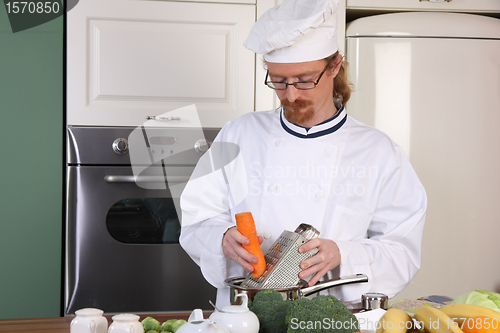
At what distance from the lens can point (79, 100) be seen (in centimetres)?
168

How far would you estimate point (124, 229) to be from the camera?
1716mm

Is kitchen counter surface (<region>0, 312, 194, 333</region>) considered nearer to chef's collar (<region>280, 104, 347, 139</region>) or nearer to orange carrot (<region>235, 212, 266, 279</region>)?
orange carrot (<region>235, 212, 266, 279</region>)

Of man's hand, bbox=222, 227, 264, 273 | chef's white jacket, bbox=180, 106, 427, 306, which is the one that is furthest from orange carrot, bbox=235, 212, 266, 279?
chef's white jacket, bbox=180, 106, 427, 306

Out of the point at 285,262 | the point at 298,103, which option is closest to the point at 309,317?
the point at 285,262

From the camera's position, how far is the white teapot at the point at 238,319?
587mm

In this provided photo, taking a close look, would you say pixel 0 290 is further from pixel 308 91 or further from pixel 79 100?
pixel 308 91

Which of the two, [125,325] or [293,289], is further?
[293,289]

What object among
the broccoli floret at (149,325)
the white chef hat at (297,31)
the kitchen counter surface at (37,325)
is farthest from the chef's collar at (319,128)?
the broccoli floret at (149,325)

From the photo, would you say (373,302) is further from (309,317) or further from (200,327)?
(200,327)

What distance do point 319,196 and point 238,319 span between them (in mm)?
654

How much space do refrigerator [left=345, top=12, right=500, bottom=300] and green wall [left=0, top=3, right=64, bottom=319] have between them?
1.09 meters

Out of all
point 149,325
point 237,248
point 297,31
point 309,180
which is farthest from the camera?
point 309,180

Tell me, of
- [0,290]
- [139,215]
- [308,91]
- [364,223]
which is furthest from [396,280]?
[0,290]

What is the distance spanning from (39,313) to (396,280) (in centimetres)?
126
